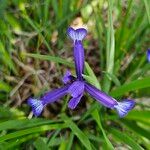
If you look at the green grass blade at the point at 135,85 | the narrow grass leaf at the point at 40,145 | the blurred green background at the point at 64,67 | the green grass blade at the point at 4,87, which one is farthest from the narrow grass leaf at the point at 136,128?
the green grass blade at the point at 4,87

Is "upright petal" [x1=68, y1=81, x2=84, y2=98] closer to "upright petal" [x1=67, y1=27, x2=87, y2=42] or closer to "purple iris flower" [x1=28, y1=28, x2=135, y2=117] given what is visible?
"purple iris flower" [x1=28, y1=28, x2=135, y2=117]

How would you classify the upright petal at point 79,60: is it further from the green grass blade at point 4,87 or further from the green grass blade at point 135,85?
the green grass blade at point 4,87

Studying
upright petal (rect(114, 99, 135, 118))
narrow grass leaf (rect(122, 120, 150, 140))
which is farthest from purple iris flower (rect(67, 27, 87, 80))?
narrow grass leaf (rect(122, 120, 150, 140))

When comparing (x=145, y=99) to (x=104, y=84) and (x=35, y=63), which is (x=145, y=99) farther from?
(x=35, y=63)

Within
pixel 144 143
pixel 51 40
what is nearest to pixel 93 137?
pixel 144 143

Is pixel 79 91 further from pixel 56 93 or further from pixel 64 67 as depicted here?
pixel 64 67

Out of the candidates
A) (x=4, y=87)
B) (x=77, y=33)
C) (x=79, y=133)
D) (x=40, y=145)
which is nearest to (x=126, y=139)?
(x=79, y=133)
